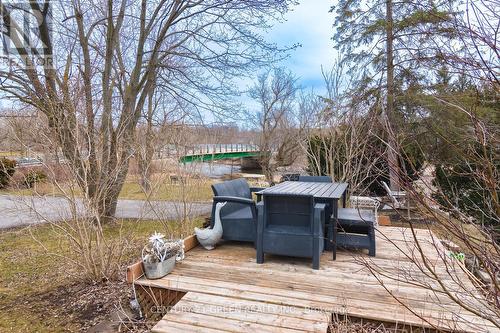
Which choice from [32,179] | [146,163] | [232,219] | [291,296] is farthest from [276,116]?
[291,296]

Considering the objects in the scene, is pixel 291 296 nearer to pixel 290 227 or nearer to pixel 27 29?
pixel 290 227

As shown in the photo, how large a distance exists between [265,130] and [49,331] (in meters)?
14.6

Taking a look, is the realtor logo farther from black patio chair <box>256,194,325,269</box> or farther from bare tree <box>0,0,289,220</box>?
black patio chair <box>256,194,325,269</box>

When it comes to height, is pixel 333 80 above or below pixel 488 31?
above

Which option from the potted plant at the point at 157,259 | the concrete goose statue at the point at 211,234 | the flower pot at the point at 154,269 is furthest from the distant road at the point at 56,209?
the flower pot at the point at 154,269

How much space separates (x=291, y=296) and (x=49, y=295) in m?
2.72

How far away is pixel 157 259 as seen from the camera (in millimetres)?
3053

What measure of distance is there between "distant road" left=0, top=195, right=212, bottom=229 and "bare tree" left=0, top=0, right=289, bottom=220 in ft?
3.86

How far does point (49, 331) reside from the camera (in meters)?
2.68

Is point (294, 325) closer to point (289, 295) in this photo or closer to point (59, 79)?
point (289, 295)

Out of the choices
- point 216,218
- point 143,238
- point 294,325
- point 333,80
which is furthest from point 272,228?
point 333,80

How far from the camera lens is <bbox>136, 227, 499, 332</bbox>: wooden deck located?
2221 millimetres

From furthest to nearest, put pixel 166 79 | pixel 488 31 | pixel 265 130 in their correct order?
1. pixel 265 130
2. pixel 166 79
3. pixel 488 31

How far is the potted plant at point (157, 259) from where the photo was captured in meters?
3.01
